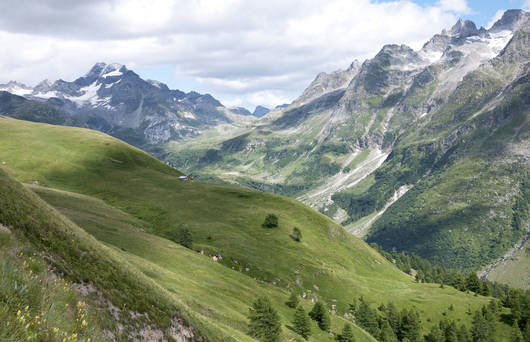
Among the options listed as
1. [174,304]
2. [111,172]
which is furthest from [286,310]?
[111,172]

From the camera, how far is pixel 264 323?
47500 millimetres

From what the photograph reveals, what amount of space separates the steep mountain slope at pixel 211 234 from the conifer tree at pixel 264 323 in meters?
1.65

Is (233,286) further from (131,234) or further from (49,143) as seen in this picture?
(49,143)

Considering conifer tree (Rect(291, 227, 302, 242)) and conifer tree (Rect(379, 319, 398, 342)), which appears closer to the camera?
conifer tree (Rect(379, 319, 398, 342))

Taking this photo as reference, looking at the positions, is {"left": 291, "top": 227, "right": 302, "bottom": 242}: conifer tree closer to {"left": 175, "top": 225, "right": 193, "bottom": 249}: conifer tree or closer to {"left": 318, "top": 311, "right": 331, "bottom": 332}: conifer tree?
{"left": 175, "top": 225, "right": 193, "bottom": 249}: conifer tree

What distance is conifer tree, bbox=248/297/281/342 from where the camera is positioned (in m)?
44.9

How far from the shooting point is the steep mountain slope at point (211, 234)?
67.6 meters

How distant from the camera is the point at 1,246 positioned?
1221cm

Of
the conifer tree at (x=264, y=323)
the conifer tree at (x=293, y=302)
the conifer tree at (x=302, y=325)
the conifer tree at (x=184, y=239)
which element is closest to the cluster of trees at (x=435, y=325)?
the conifer tree at (x=293, y=302)

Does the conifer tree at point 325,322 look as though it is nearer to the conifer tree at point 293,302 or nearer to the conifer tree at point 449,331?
the conifer tree at point 293,302

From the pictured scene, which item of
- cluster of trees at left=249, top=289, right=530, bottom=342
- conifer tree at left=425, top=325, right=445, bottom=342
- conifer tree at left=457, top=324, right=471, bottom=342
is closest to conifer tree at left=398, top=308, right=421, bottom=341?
cluster of trees at left=249, top=289, right=530, bottom=342

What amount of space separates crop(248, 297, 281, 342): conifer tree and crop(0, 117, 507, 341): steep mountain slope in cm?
165

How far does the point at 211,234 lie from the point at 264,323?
68.2 m

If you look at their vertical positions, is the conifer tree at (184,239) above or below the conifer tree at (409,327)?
above
